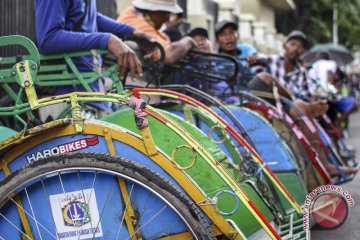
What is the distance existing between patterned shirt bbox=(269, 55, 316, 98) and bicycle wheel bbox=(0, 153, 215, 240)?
5.80 metres

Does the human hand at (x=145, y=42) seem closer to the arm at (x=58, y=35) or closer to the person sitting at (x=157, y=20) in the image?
the person sitting at (x=157, y=20)

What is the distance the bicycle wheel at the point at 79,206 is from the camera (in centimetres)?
318

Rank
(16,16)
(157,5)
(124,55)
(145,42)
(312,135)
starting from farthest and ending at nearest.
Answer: (312,135) → (157,5) → (16,16) → (145,42) → (124,55)

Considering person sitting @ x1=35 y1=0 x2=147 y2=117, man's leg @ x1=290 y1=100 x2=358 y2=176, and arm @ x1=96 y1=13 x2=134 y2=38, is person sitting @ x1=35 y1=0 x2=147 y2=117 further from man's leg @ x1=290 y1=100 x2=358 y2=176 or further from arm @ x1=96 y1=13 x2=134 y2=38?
man's leg @ x1=290 y1=100 x2=358 y2=176

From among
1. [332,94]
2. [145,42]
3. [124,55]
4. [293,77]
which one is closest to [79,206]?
[124,55]

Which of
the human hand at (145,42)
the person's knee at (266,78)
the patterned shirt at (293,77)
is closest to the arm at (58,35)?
the human hand at (145,42)

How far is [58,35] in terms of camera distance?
433cm

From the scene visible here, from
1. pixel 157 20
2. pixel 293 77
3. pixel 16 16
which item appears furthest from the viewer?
pixel 293 77

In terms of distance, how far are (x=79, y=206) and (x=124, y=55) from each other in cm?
126

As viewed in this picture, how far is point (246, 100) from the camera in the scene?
6.46 metres

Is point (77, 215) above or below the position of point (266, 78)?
below

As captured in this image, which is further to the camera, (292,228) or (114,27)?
(114,27)

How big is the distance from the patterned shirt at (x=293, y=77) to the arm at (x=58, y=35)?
15.7ft

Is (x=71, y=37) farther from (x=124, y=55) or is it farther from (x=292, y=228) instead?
(x=292, y=228)
